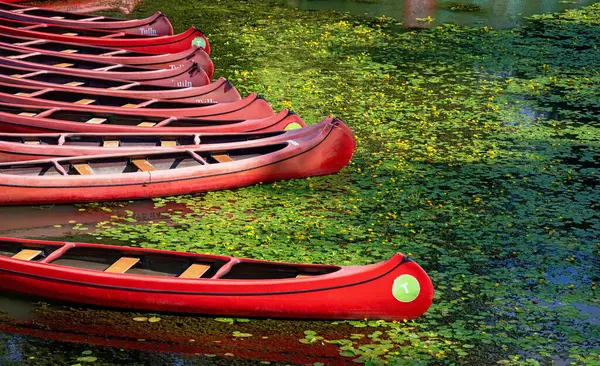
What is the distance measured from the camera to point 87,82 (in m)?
12.0

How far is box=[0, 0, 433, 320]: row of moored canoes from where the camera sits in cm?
705

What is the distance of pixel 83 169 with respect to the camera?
31.0 ft

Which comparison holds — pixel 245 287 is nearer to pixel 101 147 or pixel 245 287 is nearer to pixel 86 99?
pixel 101 147

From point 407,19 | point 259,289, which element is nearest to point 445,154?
point 259,289

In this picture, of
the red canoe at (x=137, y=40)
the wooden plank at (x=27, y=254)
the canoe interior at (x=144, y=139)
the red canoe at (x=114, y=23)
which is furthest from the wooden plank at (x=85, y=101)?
the wooden plank at (x=27, y=254)

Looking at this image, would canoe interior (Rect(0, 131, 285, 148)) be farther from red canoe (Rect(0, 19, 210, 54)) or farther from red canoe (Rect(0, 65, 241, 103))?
red canoe (Rect(0, 19, 210, 54))

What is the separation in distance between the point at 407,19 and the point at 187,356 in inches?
479

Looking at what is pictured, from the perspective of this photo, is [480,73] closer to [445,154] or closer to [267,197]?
[445,154]

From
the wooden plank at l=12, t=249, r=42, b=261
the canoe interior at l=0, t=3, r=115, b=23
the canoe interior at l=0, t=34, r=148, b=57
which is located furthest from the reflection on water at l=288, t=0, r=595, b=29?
the wooden plank at l=12, t=249, r=42, b=261

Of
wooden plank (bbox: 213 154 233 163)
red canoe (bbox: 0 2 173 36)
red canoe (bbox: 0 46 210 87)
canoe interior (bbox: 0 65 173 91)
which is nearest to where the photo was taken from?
wooden plank (bbox: 213 154 233 163)

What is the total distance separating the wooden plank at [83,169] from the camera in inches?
370

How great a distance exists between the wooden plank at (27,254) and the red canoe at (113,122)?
2856mm

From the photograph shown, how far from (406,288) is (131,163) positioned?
3.92 metres

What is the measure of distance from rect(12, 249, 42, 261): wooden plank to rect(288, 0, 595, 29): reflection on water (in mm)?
10900
